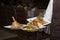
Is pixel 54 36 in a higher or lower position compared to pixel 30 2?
lower

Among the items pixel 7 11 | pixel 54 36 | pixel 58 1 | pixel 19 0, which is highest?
pixel 19 0

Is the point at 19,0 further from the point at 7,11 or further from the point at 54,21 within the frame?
the point at 54,21

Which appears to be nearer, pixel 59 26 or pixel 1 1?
pixel 59 26

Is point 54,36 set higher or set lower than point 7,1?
lower

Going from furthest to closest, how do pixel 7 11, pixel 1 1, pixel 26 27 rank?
pixel 1 1
pixel 7 11
pixel 26 27

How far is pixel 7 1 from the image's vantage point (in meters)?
2.00

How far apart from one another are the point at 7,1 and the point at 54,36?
140 centimetres

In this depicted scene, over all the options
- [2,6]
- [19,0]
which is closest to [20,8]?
[19,0]

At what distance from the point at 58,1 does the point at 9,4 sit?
1.34 metres

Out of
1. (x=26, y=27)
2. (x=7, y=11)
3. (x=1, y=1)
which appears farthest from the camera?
(x=1, y=1)

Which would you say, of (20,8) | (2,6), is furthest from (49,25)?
(2,6)

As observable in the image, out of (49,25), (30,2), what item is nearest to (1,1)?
(30,2)

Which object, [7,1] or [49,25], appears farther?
[7,1]

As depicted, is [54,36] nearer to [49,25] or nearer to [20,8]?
[49,25]
